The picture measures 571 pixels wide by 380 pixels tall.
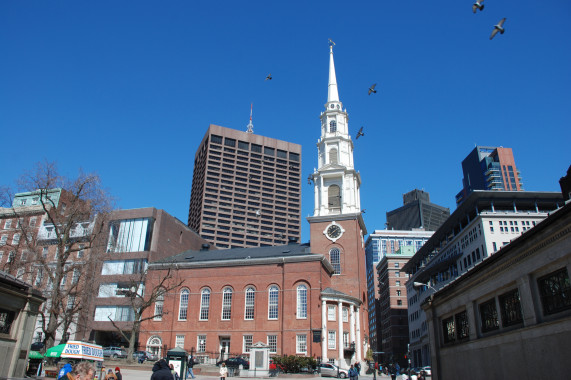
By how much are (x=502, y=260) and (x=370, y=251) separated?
6334 inches

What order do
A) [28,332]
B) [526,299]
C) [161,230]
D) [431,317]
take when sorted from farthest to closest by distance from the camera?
[161,230], [431,317], [28,332], [526,299]

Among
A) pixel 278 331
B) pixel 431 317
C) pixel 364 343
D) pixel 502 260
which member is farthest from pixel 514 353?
pixel 364 343

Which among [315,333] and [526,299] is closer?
[526,299]

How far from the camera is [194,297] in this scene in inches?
2105

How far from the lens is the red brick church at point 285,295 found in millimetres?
47438

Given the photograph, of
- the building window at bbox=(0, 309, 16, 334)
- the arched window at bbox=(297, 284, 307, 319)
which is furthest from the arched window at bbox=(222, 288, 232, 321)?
the building window at bbox=(0, 309, 16, 334)

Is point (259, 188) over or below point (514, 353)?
over

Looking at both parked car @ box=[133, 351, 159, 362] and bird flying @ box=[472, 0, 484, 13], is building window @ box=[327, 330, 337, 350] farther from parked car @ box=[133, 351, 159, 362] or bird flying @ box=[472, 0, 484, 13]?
bird flying @ box=[472, 0, 484, 13]

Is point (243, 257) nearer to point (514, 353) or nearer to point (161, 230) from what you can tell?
point (161, 230)

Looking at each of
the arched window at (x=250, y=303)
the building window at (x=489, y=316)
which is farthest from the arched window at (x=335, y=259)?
the building window at (x=489, y=316)

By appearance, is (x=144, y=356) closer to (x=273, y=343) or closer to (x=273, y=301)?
(x=273, y=343)

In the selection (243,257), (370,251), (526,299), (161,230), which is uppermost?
(370,251)

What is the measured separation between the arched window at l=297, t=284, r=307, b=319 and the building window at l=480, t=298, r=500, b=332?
33.8 meters

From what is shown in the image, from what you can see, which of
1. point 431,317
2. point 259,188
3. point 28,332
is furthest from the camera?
point 259,188
